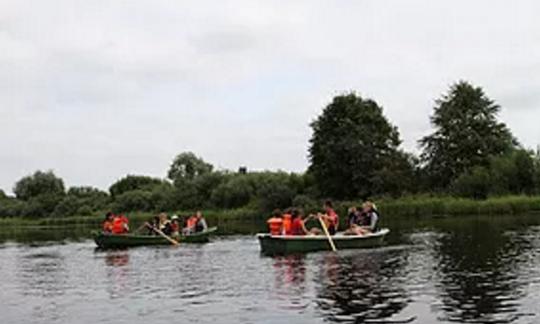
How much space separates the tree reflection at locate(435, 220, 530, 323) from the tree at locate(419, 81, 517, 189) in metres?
36.8

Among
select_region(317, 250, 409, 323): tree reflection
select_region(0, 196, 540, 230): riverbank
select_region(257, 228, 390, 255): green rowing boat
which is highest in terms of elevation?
select_region(0, 196, 540, 230): riverbank

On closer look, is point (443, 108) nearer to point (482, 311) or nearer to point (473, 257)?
point (473, 257)

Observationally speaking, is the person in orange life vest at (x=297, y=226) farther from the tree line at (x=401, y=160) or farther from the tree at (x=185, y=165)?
the tree at (x=185, y=165)

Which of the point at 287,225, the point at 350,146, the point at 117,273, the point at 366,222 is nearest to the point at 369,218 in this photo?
the point at 366,222

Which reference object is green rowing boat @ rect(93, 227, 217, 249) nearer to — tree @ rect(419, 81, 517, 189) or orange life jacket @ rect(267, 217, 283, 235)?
orange life jacket @ rect(267, 217, 283, 235)

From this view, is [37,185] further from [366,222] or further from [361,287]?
[361,287]

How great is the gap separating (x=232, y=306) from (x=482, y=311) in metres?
5.01

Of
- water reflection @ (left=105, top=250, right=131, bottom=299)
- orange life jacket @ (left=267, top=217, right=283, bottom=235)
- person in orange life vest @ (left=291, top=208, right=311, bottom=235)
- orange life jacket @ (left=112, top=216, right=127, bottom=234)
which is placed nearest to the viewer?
water reflection @ (left=105, top=250, right=131, bottom=299)

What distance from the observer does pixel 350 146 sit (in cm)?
7019

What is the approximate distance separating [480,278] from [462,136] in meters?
51.9

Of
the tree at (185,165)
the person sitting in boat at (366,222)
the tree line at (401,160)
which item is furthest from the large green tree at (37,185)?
the person sitting in boat at (366,222)

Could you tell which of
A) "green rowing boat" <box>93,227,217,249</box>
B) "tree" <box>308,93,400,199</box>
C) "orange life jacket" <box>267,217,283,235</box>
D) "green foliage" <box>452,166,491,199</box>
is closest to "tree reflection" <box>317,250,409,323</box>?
"orange life jacket" <box>267,217,283,235</box>

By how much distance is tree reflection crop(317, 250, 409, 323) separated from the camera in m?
15.3

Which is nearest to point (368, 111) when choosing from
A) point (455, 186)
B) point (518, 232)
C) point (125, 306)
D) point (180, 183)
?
point (455, 186)
